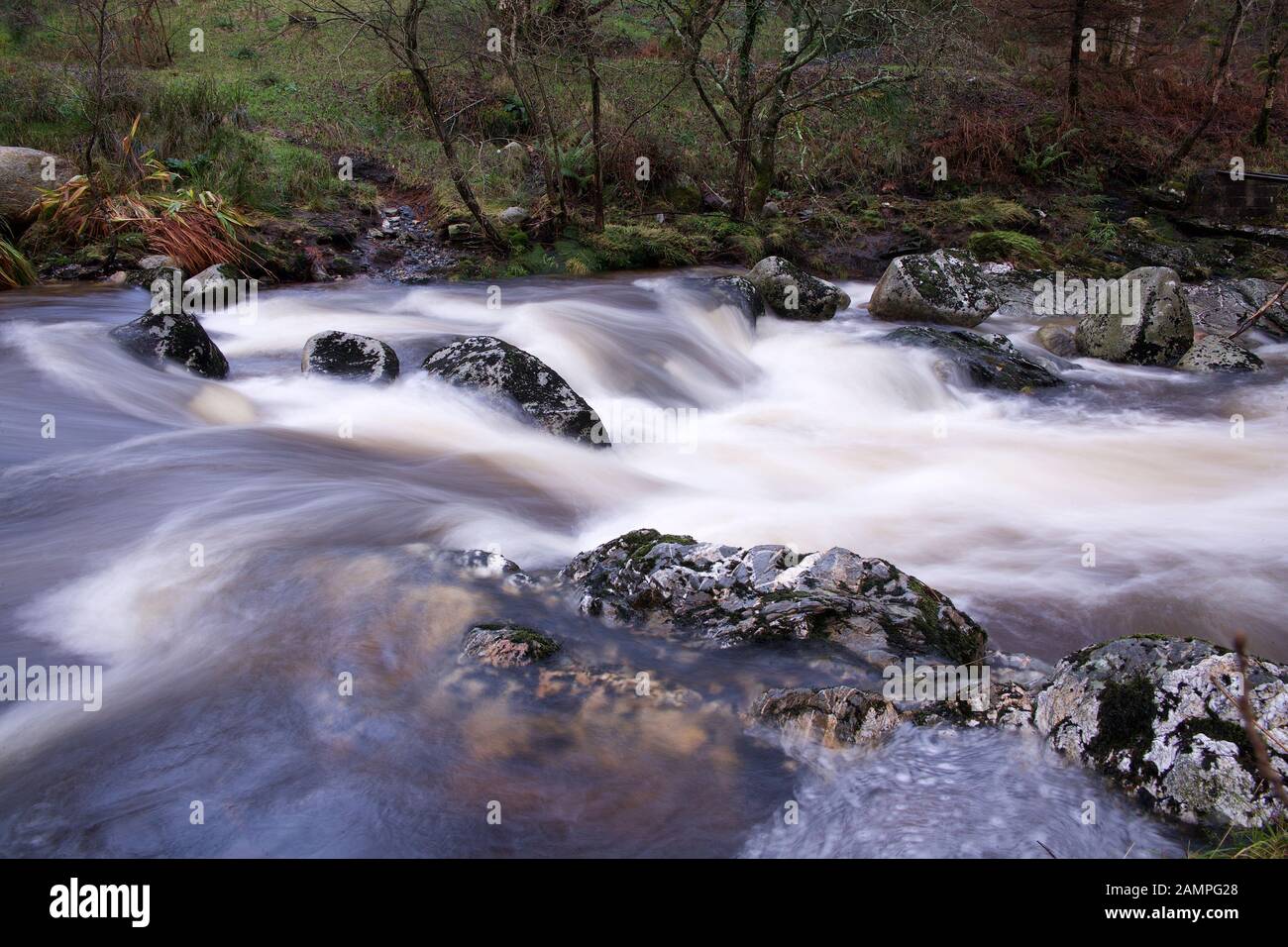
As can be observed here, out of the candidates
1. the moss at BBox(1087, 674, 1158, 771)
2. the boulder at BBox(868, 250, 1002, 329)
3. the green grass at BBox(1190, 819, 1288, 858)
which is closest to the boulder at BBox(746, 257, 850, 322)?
the boulder at BBox(868, 250, 1002, 329)

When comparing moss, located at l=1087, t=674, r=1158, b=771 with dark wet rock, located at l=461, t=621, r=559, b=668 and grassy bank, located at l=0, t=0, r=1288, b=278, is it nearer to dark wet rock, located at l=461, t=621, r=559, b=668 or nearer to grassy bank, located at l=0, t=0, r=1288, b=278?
dark wet rock, located at l=461, t=621, r=559, b=668

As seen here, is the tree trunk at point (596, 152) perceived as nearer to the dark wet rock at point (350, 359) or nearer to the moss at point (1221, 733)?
the dark wet rock at point (350, 359)

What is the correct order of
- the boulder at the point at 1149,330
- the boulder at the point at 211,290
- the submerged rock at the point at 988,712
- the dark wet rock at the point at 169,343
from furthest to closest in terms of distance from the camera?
the boulder at the point at 1149,330
the boulder at the point at 211,290
the dark wet rock at the point at 169,343
the submerged rock at the point at 988,712

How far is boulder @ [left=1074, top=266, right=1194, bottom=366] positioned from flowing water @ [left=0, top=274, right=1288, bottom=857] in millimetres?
444

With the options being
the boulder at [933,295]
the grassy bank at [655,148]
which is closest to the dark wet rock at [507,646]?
the grassy bank at [655,148]

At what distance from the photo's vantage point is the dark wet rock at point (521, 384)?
7562 millimetres

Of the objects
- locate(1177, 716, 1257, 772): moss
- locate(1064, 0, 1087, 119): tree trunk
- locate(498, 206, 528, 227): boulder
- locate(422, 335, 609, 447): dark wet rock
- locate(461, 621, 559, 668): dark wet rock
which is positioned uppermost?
locate(1064, 0, 1087, 119): tree trunk

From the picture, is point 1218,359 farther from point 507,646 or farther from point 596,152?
point 507,646

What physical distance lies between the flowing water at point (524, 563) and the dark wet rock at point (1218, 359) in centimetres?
29

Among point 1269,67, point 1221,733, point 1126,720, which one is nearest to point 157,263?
point 1126,720

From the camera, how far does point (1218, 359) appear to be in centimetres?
1070

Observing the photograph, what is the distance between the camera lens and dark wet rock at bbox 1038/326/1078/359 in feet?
36.8

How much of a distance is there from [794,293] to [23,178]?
916 centimetres
